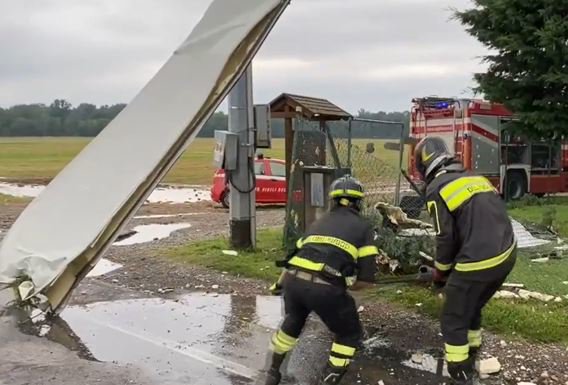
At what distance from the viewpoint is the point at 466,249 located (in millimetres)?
4957

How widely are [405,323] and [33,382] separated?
3.45 meters

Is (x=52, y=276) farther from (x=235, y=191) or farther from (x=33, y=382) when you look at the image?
(x=235, y=191)

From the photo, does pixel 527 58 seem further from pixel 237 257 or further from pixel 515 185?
pixel 237 257

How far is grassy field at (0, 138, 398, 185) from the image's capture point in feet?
93.4

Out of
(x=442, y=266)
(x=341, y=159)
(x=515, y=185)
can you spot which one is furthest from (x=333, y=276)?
(x=515, y=185)

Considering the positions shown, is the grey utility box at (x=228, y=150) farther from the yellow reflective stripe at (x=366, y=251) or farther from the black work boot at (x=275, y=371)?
the yellow reflective stripe at (x=366, y=251)

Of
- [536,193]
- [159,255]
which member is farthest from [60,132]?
[159,255]

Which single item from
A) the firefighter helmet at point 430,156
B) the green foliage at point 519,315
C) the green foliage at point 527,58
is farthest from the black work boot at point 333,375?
the green foliage at point 527,58

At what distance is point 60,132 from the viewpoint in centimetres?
6762

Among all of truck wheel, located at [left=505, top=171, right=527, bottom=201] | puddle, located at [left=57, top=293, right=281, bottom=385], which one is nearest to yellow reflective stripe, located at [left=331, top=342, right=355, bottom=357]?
puddle, located at [left=57, top=293, right=281, bottom=385]

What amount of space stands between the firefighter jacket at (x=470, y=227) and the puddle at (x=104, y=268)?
19.2 ft

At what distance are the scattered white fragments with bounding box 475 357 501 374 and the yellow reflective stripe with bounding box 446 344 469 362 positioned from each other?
2.18 feet

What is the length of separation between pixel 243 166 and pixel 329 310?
215 inches

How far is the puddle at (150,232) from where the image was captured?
42.1 feet
